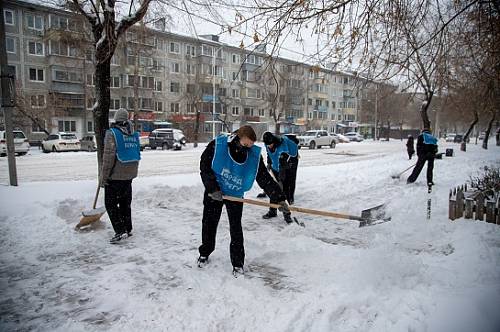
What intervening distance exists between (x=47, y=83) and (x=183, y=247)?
3603cm

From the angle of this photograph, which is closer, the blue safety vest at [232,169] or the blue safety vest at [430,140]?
the blue safety vest at [232,169]

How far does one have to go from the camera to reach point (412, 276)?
12.0 ft

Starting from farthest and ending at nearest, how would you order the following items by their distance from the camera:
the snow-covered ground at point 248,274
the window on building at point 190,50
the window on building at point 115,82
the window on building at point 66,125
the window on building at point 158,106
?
the window on building at point 190,50, the window on building at point 158,106, the window on building at point 115,82, the window on building at point 66,125, the snow-covered ground at point 248,274

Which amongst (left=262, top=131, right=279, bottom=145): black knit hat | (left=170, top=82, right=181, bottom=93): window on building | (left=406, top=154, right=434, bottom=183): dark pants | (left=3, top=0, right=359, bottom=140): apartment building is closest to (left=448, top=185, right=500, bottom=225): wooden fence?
(left=262, top=131, right=279, bottom=145): black knit hat

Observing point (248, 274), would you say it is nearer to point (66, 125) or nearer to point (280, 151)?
point (280, 151)

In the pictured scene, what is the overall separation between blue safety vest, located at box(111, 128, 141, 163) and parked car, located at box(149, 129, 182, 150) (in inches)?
856

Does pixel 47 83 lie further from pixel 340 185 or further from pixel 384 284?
pixel 384 284

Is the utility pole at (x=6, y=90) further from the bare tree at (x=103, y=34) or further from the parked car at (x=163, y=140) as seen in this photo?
the parked car at (x=163, y=140)

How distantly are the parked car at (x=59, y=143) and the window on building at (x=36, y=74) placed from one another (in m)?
12.8

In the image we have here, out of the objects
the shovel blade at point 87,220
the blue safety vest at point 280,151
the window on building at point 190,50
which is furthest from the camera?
the window on building at point 190,50

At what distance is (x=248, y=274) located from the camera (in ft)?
13.1

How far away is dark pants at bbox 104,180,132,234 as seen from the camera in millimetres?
4887

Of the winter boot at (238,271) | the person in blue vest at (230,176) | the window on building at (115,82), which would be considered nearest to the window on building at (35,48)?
the window on building at (115,82)

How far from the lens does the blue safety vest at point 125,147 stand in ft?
16.0
